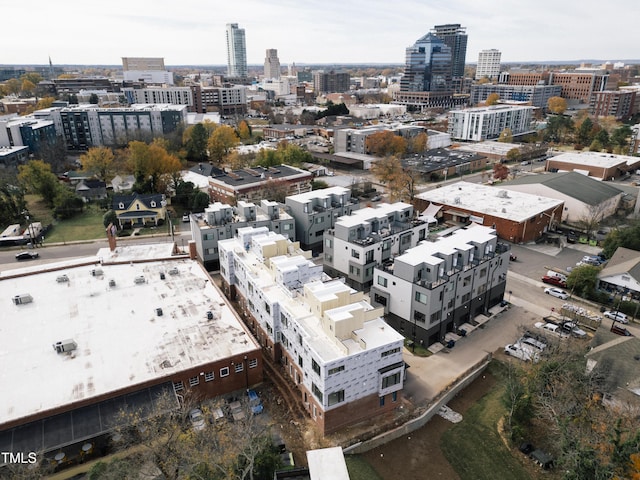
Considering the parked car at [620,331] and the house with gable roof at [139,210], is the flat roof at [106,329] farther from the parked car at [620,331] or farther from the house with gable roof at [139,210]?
the parked car at [620,331]

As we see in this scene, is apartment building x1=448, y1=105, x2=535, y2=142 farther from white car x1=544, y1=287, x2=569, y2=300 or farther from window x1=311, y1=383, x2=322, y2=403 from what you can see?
window x1=311, y1=383, x2=322, y2=403

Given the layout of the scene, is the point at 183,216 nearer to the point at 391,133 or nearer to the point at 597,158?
the point at 391,133

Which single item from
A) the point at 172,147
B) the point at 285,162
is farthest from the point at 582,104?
the point at 172,147

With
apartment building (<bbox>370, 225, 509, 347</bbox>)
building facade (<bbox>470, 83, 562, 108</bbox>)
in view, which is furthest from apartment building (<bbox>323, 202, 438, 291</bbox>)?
building facade (<bbox>470, 83, 562, 108</bbox>)

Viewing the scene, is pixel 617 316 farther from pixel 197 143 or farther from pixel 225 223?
pixel 197 143

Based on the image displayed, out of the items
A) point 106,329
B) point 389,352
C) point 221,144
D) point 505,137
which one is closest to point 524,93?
point 505,137

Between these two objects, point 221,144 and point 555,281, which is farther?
point 221,144

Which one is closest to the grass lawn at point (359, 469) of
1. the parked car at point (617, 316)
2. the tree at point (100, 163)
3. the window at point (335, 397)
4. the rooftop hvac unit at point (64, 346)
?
the window at point (335, 397)
